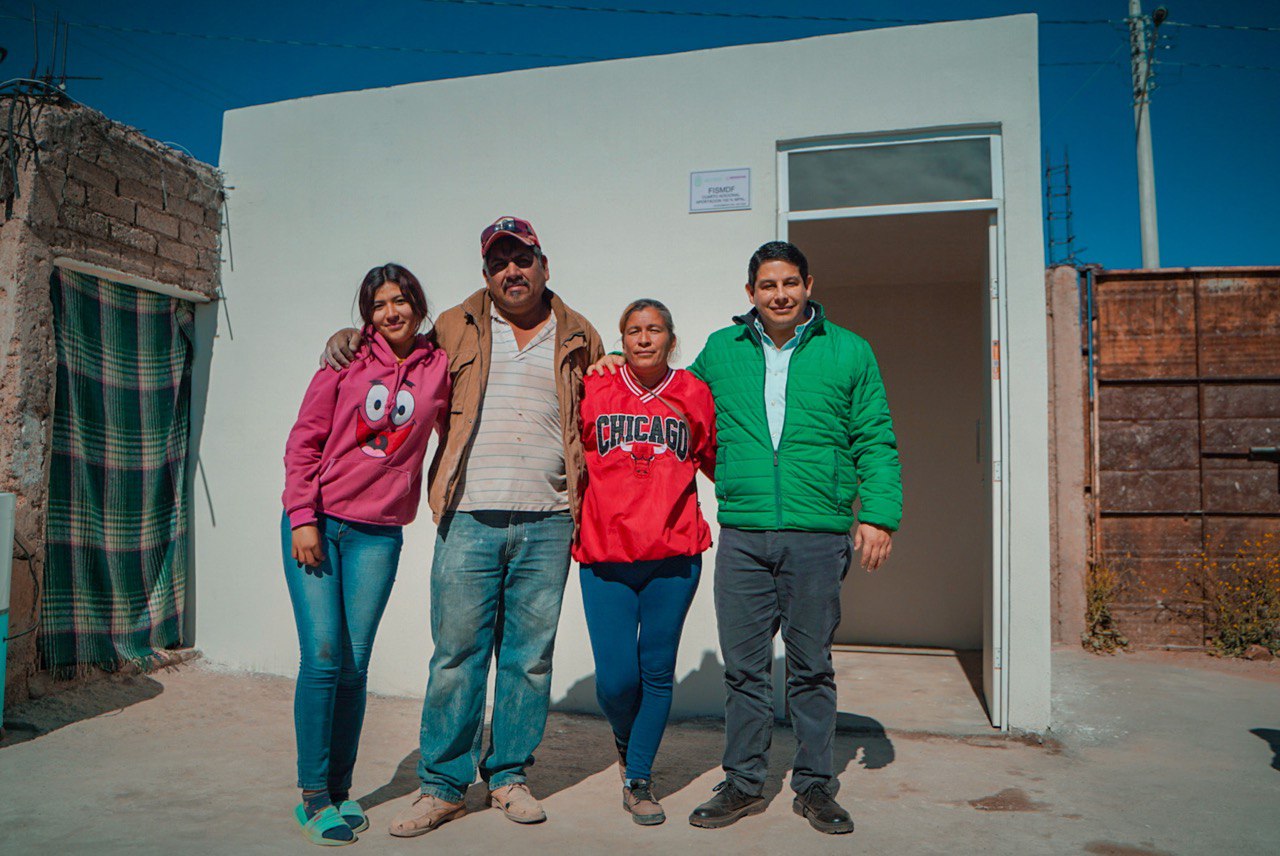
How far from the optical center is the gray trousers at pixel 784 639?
289 cm

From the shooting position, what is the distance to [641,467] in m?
2.91

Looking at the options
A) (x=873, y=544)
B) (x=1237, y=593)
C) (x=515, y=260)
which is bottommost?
(x=1237, y=593)

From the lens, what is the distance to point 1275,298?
20.0 feet

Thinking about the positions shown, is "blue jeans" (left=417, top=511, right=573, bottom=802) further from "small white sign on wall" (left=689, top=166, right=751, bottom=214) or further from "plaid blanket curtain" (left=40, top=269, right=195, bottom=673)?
"plaid blanket curtain" (left=40, top=269, right=195, bottom=673)

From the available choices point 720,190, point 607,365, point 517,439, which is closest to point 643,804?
point 517,439

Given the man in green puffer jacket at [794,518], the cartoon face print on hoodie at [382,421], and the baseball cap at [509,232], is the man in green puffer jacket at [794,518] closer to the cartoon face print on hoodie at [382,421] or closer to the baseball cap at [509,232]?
the baseball cap at [509,232]

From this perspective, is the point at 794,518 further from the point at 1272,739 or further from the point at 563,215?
the point at 1272,739

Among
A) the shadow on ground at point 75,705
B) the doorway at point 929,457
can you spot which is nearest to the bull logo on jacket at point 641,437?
the shadow on ground at point 75,705

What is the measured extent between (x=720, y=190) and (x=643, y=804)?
2.87 m

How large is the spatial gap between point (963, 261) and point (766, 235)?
6.56ft

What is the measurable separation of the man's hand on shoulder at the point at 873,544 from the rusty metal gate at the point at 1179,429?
4.02 metres

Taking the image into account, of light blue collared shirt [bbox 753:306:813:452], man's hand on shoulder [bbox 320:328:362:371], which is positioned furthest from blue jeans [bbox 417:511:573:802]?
light blue collared shirt [bbox 753:306:813:452]

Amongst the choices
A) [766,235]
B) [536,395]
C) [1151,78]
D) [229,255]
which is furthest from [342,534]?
[1151,78]

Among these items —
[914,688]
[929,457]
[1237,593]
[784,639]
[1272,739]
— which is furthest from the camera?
[929,457]
